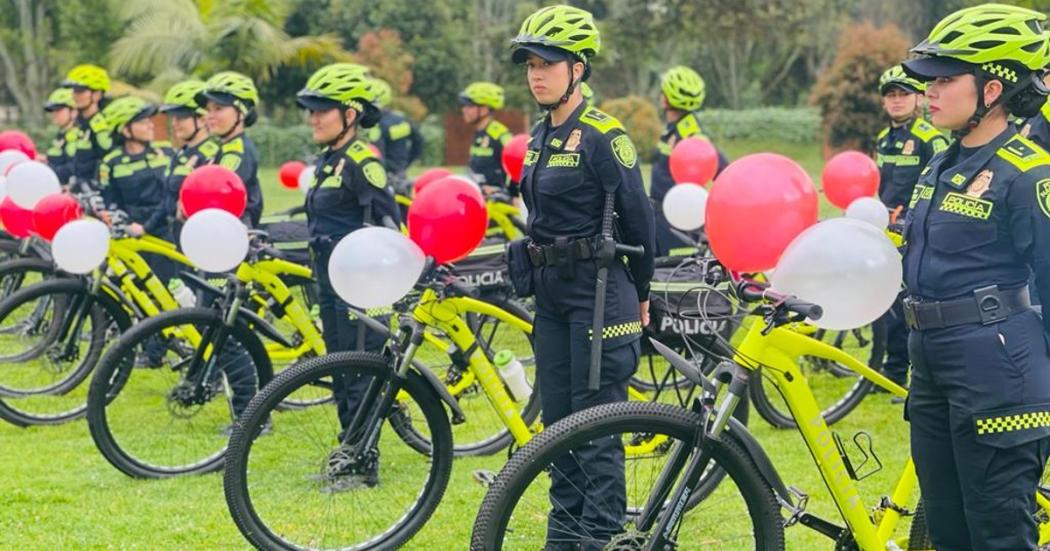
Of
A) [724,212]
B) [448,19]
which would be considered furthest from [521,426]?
[448,19]

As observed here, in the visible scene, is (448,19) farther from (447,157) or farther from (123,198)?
(123,198)

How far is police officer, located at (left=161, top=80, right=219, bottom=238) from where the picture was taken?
7809 millimetres

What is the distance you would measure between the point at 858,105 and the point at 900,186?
691 inches

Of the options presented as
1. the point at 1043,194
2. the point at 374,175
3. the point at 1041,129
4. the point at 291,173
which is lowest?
the point at 291,173

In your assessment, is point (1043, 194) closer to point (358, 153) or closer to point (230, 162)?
point (358, 153)

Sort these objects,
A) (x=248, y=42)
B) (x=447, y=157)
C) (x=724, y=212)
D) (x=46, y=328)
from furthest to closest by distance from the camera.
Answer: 1. (x=447, y=157)
2. (x=248, y=42)
3. (x=46, y=328)
4. (x=724, y=212)

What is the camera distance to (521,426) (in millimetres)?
5035

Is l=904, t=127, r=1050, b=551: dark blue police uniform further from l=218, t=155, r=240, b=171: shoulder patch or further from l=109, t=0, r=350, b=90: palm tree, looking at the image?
l=109, t=0, r=350, b=90: palm tree

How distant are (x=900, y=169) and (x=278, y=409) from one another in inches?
165

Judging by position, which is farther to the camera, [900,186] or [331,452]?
[900,186]

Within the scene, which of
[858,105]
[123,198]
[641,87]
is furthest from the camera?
[641,87]

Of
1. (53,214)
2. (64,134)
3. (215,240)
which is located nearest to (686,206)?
(215,240)

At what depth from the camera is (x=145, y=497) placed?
5660 millimetres

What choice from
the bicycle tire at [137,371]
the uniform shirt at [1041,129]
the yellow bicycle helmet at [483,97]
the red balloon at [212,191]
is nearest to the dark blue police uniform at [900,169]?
the uniform shirt at [1041,129]
